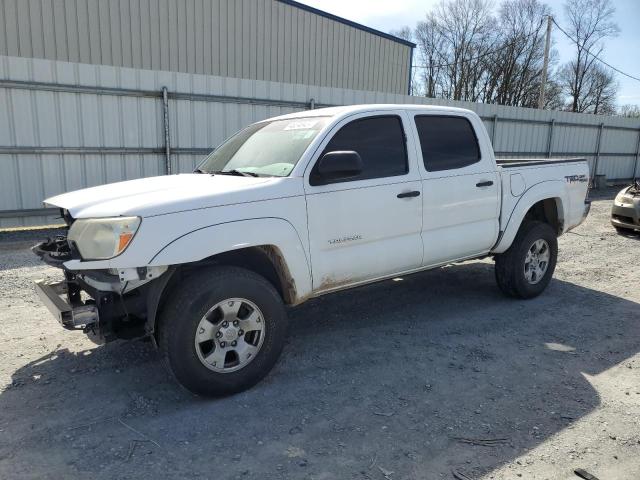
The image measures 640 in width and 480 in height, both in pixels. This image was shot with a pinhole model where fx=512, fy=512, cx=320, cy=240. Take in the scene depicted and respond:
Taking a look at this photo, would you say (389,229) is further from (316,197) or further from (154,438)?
(154,438)

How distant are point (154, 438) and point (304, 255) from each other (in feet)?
5.13

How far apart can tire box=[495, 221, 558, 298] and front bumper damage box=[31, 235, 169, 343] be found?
12.5 ft

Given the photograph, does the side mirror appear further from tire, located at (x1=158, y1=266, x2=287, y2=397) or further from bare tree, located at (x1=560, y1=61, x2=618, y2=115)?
bare tree, located at (x1=560, y1=61, x2=618, y2=115)

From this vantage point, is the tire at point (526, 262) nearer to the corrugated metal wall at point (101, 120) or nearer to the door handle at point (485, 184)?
the door handle at point (485, 184)

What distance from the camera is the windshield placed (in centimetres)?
398

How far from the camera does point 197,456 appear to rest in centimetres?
289

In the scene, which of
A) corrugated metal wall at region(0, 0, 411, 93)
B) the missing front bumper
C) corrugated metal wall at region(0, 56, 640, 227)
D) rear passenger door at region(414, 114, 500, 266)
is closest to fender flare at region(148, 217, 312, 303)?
the missing front bumper

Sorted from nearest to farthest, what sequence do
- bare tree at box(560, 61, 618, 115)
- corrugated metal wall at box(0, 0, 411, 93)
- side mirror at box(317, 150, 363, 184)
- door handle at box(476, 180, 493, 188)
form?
side mirror at box(317, 150, 363, 184) < door handle at box(476, 180, 493, 188) < corrugated metal wall at box(0, 0, 411, 93) < bare tree at box(560, 61, 618, 115)

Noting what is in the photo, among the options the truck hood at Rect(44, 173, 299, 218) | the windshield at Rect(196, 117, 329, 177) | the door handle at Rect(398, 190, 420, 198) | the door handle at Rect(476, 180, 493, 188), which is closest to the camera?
the truck hood at Rect(44, 173, 299, 218)

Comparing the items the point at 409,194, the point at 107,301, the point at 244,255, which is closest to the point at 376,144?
the point at 409,194

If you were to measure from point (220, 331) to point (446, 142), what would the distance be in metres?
2.83

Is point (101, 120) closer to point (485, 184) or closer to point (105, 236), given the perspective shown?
point (105, 236)

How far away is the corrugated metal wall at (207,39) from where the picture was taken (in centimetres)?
1195

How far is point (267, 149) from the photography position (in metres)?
4.27
